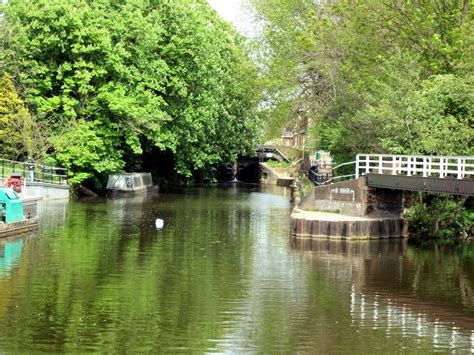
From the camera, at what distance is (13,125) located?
6197cm

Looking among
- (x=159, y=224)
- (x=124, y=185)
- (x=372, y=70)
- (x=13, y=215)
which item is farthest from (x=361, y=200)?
(x=124, y=185)

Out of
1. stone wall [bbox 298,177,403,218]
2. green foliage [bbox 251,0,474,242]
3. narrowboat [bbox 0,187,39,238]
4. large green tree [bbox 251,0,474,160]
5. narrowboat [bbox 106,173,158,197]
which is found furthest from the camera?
narrowboat [bbox 106,173,158,197]

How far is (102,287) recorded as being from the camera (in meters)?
29.1

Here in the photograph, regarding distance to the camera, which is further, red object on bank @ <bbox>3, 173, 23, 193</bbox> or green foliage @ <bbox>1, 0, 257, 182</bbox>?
green foliage @ <bbox>1, 0, 257, 182</bbox>

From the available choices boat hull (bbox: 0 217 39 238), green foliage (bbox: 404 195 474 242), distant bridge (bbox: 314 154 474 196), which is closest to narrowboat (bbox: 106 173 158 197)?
boat hull (bbox: 0 217 39 238)

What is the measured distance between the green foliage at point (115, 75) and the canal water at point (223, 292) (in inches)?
768

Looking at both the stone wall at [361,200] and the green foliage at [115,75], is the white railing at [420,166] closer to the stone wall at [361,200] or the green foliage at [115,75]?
the stone wall at [361,200]

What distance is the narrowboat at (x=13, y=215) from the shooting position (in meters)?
39.7

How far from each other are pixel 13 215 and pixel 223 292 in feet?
50.6

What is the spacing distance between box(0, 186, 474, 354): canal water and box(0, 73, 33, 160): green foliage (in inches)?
604

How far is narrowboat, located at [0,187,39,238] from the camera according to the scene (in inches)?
1561

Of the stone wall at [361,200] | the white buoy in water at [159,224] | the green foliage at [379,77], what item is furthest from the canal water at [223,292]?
the green foliage at [379,77]

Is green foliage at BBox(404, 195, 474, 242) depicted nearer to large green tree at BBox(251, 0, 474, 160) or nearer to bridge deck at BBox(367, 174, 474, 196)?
large green tree at BBox(251, 0, 474, 160)

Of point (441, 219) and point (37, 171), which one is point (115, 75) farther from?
point (441, 219)
